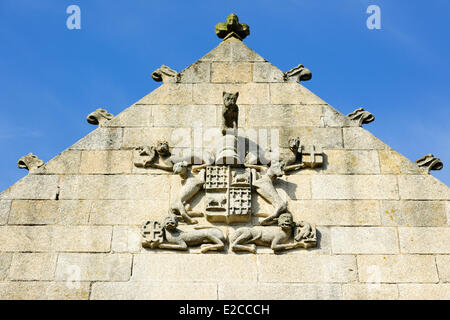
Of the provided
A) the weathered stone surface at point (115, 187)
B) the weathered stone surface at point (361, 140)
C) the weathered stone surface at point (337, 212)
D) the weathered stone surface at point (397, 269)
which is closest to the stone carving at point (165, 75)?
the weathered stone surface at point (115, 187)

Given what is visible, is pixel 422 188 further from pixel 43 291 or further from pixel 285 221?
pixel 43 291

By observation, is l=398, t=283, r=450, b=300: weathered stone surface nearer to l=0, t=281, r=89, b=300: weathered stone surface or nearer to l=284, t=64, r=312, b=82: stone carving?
l=284, t=64, r=312, b=82: stone carving

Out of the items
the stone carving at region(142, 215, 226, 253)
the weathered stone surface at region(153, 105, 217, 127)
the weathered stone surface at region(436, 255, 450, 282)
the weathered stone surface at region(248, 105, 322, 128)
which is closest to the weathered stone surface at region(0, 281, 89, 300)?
the stone carving at region(142, 215, 226, 253)

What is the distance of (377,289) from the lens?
31.3 ft

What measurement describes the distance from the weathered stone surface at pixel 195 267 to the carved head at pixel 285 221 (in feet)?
1.86

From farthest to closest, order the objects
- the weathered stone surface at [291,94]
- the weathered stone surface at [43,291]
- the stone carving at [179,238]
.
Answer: the weathered stone surface at [291,94]
the stone carving at [179,238]
the weathered stone surface at [43,291]

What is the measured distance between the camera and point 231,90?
11484mm

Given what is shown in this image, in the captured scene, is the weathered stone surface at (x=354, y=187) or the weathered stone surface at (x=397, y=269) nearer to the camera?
the weathered stone surface at (x=397, y=269)

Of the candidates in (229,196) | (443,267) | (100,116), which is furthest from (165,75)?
(443,267)

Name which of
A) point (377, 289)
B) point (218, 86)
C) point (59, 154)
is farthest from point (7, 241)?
point (377, 289)

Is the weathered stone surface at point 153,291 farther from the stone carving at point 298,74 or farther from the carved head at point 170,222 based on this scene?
the stone carving at point 298,74

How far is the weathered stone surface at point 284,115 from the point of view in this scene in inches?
436
